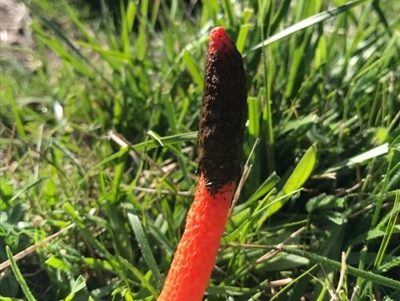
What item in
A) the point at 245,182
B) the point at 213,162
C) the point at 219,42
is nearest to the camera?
the point at 219,42

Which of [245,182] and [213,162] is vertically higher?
[213,162]

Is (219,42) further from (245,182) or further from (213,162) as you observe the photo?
(245,182)

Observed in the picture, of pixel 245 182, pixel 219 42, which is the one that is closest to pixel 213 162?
pixel 219 42

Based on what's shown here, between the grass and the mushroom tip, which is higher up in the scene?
the mushroom tip

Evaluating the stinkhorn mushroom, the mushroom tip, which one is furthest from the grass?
the mushroom tip

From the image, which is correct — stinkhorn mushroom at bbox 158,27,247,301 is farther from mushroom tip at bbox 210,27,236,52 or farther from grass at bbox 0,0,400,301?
grass at bbox 0,0,400,301

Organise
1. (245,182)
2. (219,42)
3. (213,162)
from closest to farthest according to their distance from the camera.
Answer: (219,42)
(213,162)
(245,182)

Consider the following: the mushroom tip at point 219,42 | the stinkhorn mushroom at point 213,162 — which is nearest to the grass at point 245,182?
the stinkhorn mushroom at point 213,162

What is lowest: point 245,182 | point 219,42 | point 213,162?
point 245,182
